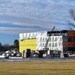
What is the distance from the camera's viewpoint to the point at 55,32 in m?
185

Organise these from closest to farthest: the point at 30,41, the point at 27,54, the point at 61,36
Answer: the point at 27,54 → the point at 61,36 → the point at 30,41

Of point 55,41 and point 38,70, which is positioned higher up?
point 55,41

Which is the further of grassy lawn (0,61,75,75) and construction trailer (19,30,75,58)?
construction trailer (19,30,75,58)

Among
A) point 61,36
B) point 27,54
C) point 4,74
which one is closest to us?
point 4,74

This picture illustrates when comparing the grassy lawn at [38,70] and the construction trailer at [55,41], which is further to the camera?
the construction trailer at [55,41]

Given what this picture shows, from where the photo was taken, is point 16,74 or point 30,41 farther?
point 30,41

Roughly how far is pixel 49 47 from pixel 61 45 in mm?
7560

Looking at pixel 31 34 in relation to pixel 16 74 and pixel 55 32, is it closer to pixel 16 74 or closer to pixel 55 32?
pixel 55 32

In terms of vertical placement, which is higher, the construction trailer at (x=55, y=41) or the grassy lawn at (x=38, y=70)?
the construction trailer at (x=55, y=41)

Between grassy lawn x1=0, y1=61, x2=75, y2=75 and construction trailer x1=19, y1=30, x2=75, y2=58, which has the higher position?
construction trailer x1=19, y1=30, x2=75, y2=58

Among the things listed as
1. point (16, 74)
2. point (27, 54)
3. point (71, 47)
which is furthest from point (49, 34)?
point (16, 74)

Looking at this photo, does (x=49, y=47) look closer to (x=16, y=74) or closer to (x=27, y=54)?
(x=27, y=54)

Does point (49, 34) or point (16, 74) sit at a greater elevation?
point (49, 34)

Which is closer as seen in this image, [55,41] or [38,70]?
[38,70]
